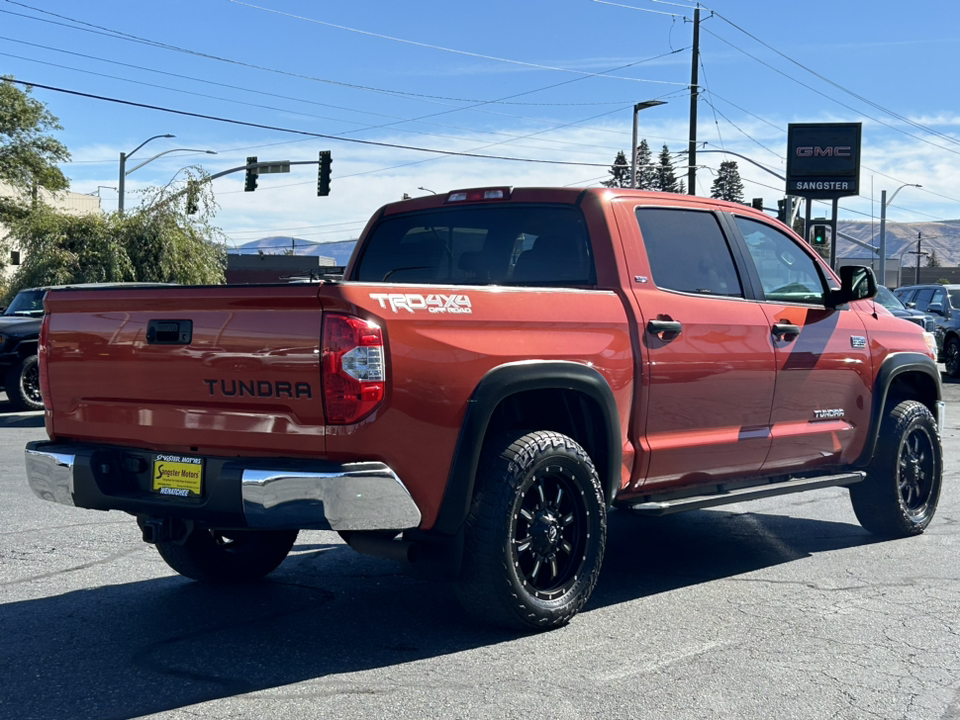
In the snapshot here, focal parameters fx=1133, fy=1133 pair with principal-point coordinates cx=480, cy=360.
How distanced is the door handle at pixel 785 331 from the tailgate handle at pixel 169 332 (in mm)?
3235

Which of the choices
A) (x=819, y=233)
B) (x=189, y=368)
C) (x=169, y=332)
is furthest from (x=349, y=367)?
(x=819, y=233)

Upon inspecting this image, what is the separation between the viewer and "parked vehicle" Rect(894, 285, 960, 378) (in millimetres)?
23078

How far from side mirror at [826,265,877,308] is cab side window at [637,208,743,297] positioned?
33.2 inches

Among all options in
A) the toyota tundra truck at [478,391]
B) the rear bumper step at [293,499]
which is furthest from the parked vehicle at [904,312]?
the rear bumper step at [293,499]

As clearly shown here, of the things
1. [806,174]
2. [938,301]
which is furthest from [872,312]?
[806,174]

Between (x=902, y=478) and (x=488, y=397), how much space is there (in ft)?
12.5

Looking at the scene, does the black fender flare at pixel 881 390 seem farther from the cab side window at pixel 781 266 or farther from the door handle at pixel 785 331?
the door handle at pixel 785 331

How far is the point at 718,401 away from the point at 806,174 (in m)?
36.8

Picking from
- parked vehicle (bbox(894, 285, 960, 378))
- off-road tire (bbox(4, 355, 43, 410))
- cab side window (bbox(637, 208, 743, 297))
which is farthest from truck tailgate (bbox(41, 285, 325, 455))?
parked vehicle (bbox(894, 285, 960, 378))

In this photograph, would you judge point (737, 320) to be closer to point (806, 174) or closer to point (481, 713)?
point (481, 713)

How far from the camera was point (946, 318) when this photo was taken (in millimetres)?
23234

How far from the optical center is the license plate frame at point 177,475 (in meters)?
4.44

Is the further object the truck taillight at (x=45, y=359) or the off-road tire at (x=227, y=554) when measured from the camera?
the off-road tire at (x=227, y=554)

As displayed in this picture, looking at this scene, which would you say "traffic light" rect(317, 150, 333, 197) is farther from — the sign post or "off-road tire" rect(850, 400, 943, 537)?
"off-road tire" rect(850, 400, 943, 537)
